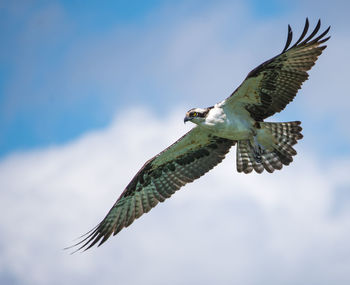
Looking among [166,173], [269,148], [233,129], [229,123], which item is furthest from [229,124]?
[166,173]

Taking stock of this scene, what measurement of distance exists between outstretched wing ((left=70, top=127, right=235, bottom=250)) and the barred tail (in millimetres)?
572

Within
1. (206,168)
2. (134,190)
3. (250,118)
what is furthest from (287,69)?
(134,190)

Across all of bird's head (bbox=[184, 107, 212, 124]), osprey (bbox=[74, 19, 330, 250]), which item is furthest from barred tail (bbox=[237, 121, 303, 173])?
bird's head (bbox=[184, 107, 212, 124])

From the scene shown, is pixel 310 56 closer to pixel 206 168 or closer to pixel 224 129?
pixel 224 129

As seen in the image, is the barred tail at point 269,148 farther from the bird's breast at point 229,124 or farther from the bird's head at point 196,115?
the bird's head at point 196,115

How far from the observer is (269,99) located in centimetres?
1354

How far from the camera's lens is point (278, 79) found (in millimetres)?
13133

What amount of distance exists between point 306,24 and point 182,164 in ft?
15.0

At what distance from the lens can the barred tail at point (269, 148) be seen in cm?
1396

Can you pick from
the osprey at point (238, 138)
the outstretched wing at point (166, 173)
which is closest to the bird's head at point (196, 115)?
the osprey at point (238, 138)

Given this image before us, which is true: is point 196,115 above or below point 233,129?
above

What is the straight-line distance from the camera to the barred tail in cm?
1396

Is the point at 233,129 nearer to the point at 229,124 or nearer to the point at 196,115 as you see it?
the point at 229,124

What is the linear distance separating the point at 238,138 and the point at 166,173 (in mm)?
2042
